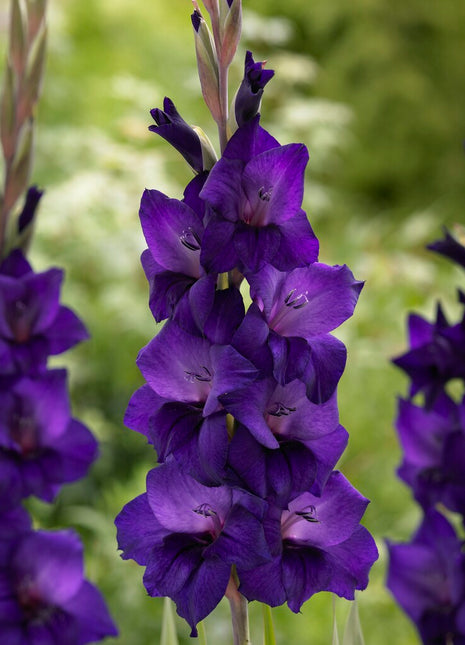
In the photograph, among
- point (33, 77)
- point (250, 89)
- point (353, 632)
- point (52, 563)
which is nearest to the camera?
point (250, 89)

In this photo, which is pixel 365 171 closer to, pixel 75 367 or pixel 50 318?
pixel 75 367

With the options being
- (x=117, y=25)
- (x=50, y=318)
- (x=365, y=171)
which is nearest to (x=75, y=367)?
(x=50, y=318)

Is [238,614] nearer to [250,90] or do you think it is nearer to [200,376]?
[200,376]

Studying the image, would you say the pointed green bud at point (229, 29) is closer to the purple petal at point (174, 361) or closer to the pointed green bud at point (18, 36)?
the purple petal at point (174, 361)

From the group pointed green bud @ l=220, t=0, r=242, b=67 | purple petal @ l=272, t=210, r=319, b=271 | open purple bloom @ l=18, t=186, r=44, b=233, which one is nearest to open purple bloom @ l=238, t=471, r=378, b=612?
purple petal @ l=272, t=210, r=319, b=271

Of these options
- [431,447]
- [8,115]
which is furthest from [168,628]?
[8,115]

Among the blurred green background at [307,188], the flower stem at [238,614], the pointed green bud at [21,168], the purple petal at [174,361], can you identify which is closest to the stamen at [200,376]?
the purple petal at [174,361]

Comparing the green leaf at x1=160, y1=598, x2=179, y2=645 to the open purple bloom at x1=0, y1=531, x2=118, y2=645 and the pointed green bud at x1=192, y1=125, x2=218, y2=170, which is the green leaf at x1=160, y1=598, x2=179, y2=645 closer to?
the open purple bloom at x1=0, y1=531, x2=118, y2=645
